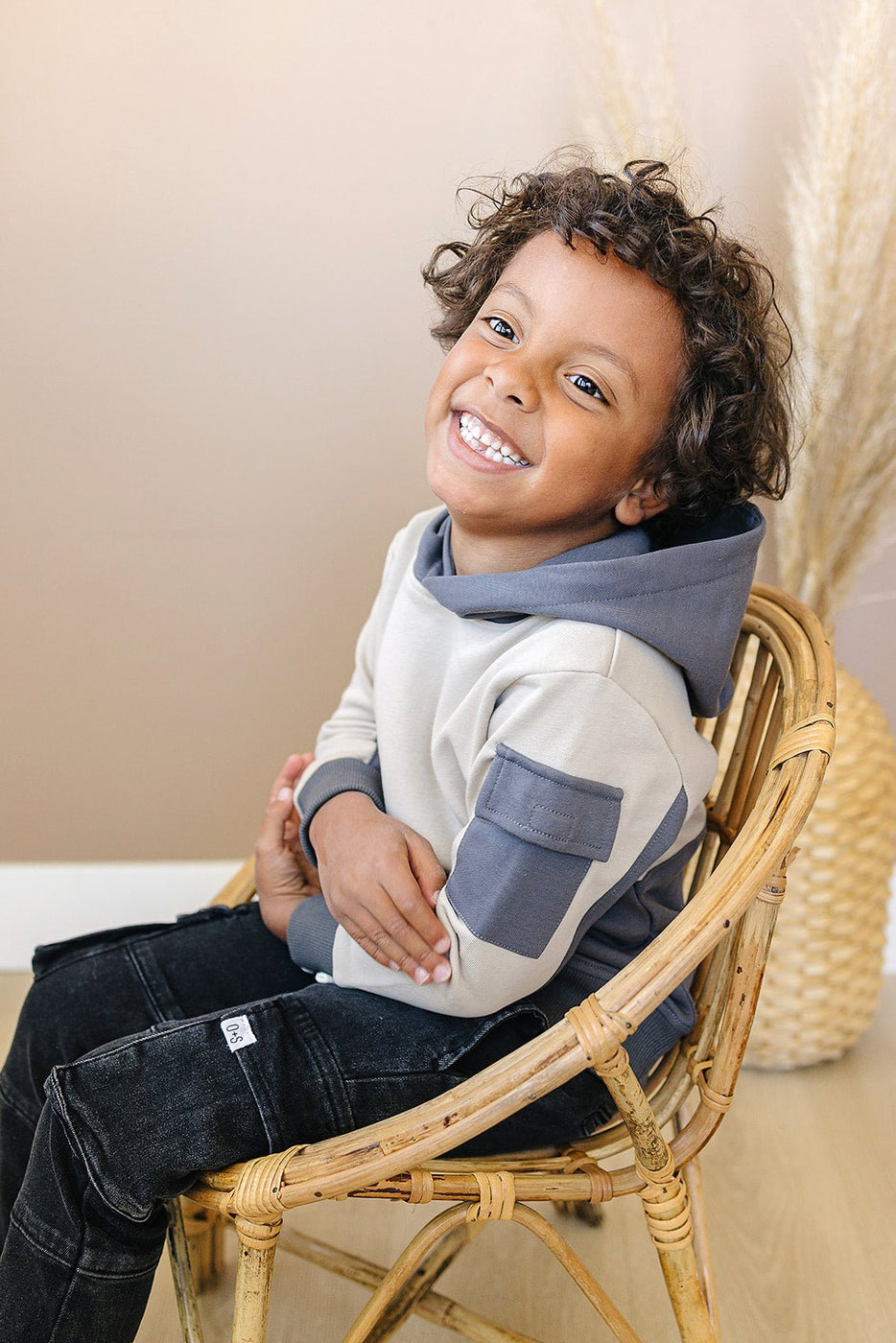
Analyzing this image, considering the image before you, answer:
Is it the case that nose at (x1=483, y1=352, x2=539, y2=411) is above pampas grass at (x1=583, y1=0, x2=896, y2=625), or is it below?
below

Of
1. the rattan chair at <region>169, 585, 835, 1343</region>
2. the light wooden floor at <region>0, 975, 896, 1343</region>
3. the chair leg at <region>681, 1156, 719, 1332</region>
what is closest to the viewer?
the rattan chair at <region>169, 585, 835, 1343</region>

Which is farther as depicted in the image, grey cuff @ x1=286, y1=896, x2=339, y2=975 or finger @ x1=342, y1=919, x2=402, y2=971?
grey cuff @ x1=286, y1=896, x2=339, y2=975

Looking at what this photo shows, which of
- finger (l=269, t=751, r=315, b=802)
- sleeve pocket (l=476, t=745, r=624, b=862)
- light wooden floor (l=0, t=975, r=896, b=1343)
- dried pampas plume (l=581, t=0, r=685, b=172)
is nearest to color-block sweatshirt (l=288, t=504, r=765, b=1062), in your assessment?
sleeve pocket (l=476, t=745, r=624, b=862)

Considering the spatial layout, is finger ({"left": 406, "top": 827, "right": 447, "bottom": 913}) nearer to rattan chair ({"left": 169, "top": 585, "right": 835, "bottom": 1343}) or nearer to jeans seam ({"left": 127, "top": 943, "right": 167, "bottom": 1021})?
rattan chair ({"left": 169, "top": 585, "right": 835, "bottom": 1343})

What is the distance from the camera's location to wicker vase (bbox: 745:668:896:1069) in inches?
60.0

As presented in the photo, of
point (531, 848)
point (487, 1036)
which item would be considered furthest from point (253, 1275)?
point (531, 848)

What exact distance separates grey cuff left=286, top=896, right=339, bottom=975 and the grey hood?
0.28 metres

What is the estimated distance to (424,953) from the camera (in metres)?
0.89

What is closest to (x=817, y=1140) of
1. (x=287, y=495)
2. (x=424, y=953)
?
(x=424, y=953)

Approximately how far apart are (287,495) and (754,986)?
1018 millimetres

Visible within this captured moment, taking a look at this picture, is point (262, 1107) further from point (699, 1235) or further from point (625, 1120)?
point (699, 1235)

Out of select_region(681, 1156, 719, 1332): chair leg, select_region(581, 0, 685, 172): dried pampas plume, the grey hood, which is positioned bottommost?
select_region(681, 1156, 719, 1332): chair leg

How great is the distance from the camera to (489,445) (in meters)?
Answer: 0.98

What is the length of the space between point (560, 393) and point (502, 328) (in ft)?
0.31
